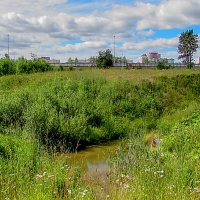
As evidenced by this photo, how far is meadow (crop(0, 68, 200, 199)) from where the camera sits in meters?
7.57

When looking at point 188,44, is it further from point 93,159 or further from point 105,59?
point 93,159

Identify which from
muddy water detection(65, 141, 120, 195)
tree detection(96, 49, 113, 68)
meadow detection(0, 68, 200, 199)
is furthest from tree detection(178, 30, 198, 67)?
muddy water detection(65, 141, 120, 195)

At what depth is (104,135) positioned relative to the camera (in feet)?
67.2

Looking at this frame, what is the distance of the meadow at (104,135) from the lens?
7570mm

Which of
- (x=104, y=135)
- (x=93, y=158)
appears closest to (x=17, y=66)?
(x=104, y=135)

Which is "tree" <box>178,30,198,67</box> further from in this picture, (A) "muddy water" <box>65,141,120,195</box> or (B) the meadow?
A: (A) "muddy water" <box>65,141,120,195</box>

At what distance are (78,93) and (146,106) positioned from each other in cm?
514

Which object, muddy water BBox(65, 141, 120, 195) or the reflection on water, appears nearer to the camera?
muddy water BBox(65, 141, 120, 195)

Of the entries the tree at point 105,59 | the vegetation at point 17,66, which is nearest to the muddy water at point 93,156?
the vegetation at point 17,66

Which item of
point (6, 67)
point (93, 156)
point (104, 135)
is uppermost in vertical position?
point (6, 67)

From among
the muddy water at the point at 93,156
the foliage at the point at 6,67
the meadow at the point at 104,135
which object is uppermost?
the foliage at the point at 6,67

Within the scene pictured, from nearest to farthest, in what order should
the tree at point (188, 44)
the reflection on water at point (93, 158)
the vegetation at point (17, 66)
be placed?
the reflection on water at point (93, 158)
the vegetation at point (17, 66)
the tree at point (188, 44)

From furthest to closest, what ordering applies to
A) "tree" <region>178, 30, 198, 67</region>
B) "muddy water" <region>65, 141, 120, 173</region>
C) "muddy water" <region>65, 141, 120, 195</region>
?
"tree" <region>178, 30, 198, 67</region> < "muddy water" <region>65, 141, 120, 173</region> < "muddy water" <region>65, 141, 120, 195</region>

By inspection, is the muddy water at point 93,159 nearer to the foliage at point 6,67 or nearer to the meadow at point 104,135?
the meadow at point 104,135
